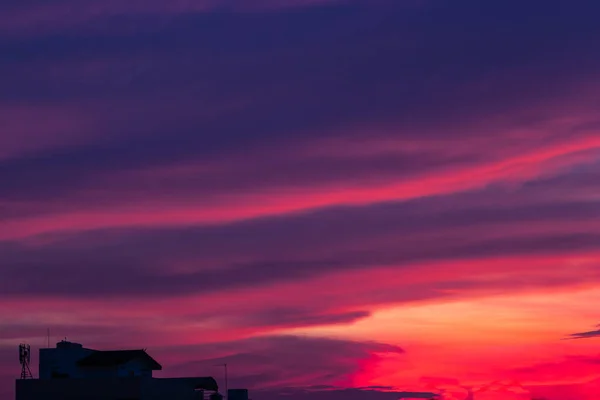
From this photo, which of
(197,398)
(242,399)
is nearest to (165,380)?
(197,398)

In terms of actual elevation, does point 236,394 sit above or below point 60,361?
below

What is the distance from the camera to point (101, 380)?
117312mm

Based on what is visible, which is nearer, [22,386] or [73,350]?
[22,386]

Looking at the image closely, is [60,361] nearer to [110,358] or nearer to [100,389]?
[110,358]

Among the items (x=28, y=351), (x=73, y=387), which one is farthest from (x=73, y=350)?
(x=73, y=387)

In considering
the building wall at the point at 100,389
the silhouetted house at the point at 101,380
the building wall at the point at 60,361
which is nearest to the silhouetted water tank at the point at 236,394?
the silhouetted house at the point at 101,380

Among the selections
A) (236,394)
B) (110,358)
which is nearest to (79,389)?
(110,358)

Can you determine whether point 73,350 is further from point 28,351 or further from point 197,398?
point 197,398

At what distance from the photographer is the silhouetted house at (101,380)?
116625 millimetres

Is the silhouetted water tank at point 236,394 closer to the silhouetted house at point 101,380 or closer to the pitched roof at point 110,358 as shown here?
the silhouetted house at point 101,380

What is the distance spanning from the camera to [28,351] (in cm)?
12938

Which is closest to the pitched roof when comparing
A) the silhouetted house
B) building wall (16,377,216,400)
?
the silhouetted house

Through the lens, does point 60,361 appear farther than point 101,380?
Yes

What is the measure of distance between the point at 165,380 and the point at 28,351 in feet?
62.4
